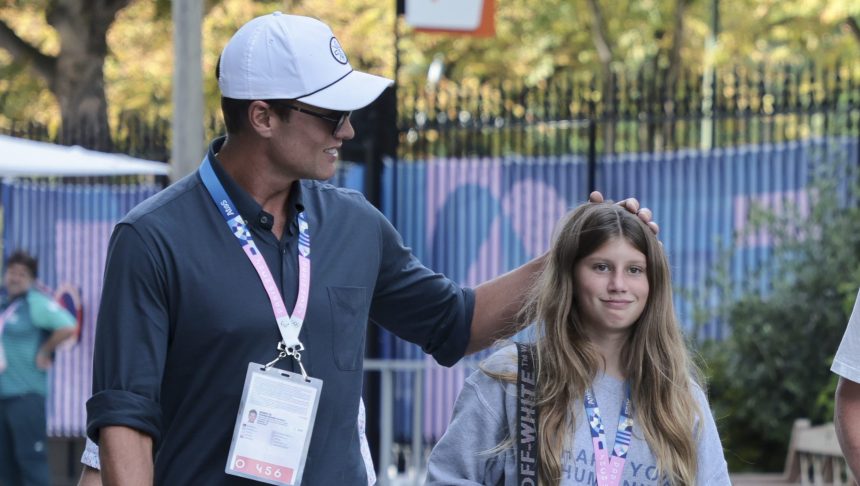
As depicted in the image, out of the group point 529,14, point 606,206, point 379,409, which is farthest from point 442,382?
point 529,14

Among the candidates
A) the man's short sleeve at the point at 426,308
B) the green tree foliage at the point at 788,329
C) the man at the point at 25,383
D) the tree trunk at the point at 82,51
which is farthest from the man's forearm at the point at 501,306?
the tree trunk at the point at 82,51

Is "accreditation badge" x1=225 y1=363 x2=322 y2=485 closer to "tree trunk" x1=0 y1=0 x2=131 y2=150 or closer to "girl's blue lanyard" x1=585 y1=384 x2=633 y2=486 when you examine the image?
"girl's blue lanyard" x1=585 y1=384 x2=633 y2=486

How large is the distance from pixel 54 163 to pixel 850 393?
716cm

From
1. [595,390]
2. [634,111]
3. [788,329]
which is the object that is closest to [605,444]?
[595,390]

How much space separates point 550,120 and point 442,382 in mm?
2094

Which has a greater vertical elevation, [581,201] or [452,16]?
[452,16]

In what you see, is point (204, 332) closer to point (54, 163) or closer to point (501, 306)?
point (501, 306)

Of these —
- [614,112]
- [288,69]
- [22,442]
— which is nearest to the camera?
[288,69]

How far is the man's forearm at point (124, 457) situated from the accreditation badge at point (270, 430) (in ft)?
0.57

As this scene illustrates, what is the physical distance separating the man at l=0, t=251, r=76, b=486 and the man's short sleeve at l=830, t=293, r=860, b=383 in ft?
22.7

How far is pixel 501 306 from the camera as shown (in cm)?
350

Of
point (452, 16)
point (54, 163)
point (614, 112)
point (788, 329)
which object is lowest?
point (788, 329)

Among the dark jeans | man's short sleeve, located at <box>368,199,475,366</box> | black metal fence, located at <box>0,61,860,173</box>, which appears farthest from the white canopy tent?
man's short sleeve, located at <box>368,199,475,366</box>

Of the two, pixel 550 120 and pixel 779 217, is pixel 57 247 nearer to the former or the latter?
pixel 550 120
